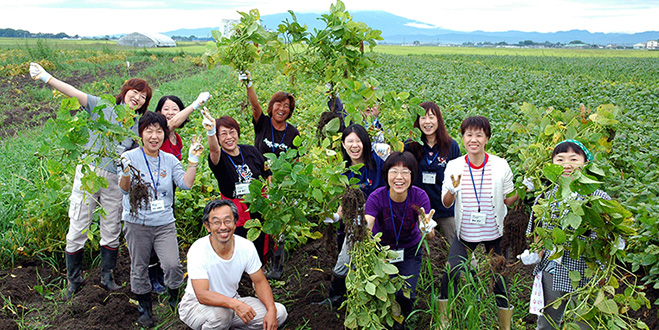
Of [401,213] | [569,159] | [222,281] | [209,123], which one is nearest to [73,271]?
[222,281]

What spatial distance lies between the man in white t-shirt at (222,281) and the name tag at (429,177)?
1.34 metres

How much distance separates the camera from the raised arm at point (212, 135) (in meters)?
3.21

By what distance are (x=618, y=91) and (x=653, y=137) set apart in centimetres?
757

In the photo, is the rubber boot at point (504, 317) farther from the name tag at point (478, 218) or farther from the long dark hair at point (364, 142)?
the long dark hair at point (364, 142)

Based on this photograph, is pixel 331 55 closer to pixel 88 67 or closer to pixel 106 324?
pixel 106 324

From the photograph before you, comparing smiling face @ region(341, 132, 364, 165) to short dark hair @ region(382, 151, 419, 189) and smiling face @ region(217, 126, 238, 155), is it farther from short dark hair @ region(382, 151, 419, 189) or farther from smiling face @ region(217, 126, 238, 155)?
smiling face @ region(217, 126, 238, 155)

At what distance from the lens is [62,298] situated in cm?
373

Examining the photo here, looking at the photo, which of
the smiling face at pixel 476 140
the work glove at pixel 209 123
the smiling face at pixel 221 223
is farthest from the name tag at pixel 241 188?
the smiling face at pixel 476 140

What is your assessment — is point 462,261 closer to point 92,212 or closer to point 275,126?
point 275,126

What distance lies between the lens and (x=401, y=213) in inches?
120

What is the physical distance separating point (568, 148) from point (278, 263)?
2.42 metres

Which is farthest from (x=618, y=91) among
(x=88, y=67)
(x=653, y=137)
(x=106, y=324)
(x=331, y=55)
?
(x=88, y=67)

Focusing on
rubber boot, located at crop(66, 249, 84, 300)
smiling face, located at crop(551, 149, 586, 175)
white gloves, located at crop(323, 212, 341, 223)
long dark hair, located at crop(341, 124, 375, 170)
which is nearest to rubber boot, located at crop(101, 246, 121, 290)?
rubber boot, located at crop(66, 249, 84, 300)

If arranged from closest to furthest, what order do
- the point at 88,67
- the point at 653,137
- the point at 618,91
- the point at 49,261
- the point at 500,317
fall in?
the point at 500,317, the point at 49,261, the point at 653,137, the point at 618,91, the point at 88,67
